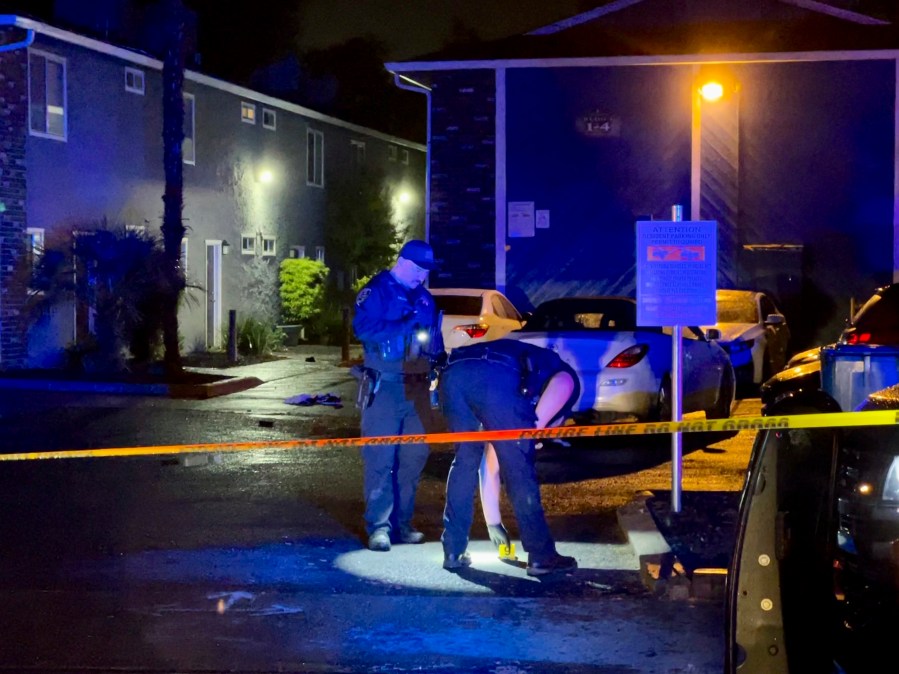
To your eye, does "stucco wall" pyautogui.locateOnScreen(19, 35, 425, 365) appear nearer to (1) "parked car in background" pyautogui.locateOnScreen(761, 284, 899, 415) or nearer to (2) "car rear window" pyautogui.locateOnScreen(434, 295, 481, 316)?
(2) "car rear window" pyautogui.locateOnScreen(434, 295, 481, 316)

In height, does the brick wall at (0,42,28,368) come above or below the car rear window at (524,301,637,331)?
above

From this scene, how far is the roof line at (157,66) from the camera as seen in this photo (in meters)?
20.2

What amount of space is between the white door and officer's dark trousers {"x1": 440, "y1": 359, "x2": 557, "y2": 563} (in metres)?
19.4

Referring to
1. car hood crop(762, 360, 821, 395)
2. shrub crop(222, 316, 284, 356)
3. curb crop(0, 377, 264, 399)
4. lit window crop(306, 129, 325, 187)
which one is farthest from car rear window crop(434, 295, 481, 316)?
lit window crop(306, 129, 325, 187)

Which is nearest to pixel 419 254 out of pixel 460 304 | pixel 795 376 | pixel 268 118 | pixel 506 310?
pixel 795 376

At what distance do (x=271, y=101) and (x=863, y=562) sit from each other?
26.1 metres

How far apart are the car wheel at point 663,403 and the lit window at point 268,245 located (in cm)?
1740

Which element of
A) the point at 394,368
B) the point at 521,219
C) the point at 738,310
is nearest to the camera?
the point at 394,368

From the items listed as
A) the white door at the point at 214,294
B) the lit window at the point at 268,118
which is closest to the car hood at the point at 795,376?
the white door at the point at 214,294

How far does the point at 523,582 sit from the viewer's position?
298 inches

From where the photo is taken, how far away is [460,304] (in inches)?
708

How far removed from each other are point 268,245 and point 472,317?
508 inches

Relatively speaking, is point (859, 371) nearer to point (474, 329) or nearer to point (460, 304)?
point (474, 329)

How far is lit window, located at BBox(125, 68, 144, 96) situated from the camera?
77.5 ft
